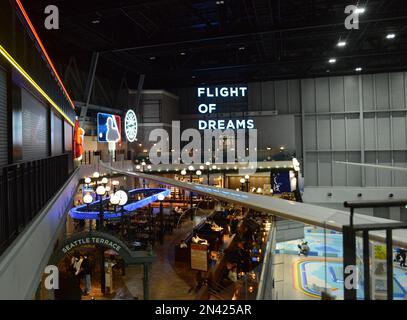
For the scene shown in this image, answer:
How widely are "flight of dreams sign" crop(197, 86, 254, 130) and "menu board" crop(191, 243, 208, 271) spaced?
1574cm

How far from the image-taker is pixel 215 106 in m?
25.8

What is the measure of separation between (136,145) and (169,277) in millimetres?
15368

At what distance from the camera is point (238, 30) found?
13.9 m

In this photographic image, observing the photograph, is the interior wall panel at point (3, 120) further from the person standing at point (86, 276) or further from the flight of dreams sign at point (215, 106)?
the flight of dreams sign at point (215, 106)

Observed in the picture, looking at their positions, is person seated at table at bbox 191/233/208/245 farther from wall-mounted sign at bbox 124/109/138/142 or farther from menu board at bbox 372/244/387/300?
menu board at bbox 372/244/387/300

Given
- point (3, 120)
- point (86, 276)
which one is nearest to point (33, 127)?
point (3, 120)

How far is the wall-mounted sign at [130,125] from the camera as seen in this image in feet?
70.8

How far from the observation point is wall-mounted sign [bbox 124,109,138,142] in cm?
2159

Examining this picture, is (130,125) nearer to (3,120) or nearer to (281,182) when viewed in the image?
(281,182)

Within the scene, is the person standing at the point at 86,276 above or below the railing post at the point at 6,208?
below

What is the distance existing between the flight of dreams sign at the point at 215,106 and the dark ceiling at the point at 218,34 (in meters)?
1.43

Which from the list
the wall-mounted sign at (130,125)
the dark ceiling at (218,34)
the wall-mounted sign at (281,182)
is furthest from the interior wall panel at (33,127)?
the wall-mounted sign at (281,182)

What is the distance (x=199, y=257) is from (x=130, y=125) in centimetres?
1294
